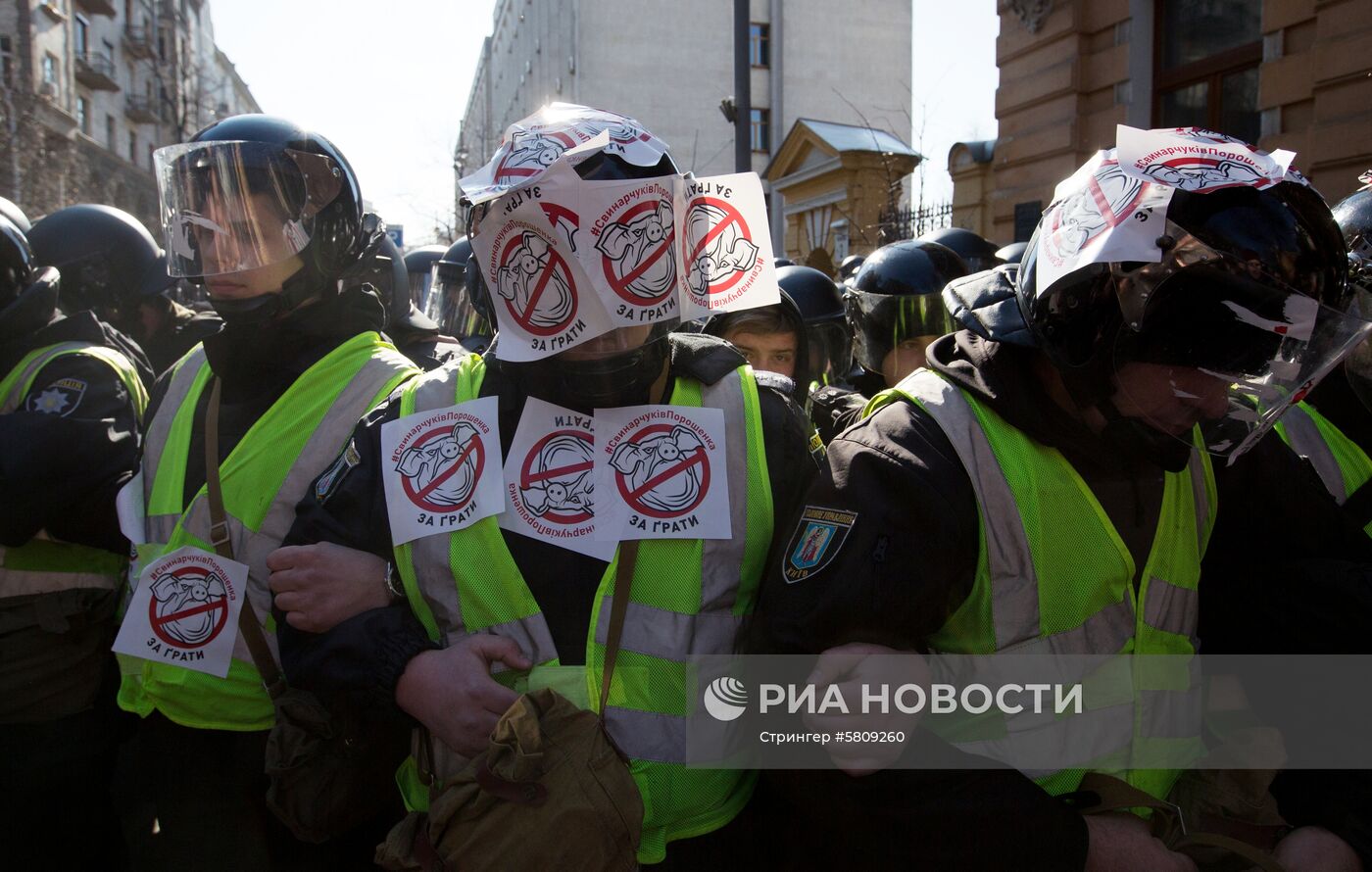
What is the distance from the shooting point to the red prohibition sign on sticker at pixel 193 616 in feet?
6.36

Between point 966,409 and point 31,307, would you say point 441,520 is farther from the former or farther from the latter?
point 31,307

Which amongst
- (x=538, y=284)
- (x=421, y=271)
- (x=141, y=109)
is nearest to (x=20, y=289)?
(x=538, y=284)

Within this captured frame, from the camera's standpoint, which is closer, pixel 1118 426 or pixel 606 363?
pixel 1118 426

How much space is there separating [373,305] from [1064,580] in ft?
5.94

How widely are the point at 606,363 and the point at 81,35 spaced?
41.8 meters

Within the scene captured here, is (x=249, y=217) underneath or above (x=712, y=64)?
underneath

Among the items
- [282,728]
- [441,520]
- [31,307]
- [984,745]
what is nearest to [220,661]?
[282,728]

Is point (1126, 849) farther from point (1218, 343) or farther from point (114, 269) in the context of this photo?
point (114, 269)

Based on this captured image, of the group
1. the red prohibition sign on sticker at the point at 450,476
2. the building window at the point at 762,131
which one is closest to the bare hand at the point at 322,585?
the red prohibition sign on sticker at the point at 450,476

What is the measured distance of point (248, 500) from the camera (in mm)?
1964

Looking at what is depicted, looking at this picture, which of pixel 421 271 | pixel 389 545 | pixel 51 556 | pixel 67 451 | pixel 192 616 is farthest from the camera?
pixel 421 271

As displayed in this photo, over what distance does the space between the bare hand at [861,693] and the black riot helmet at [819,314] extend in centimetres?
236

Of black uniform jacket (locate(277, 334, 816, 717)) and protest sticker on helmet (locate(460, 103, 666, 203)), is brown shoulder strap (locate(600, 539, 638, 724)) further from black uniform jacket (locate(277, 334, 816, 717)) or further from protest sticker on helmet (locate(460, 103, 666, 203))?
protest sticker on helmet (locate(460, 103, 666, 203))

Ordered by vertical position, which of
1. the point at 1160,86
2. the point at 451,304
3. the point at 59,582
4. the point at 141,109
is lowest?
the point at 59,582
